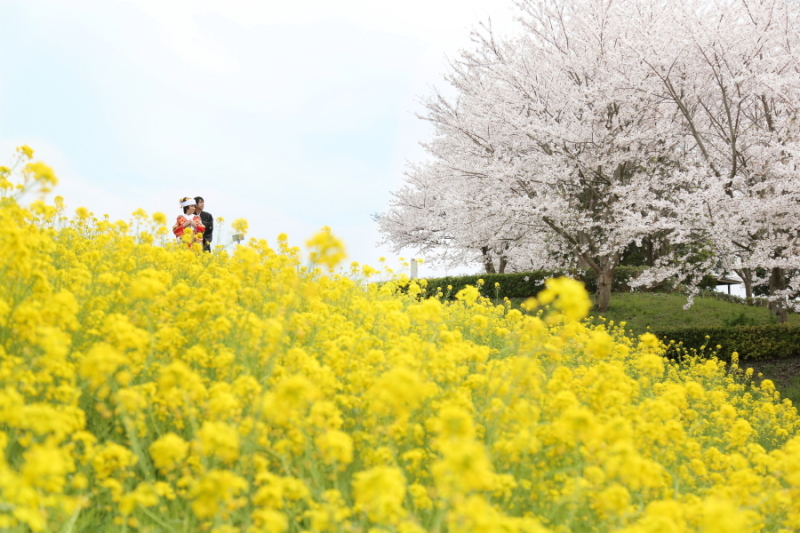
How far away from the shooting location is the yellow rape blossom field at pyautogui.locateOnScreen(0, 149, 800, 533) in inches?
87.8

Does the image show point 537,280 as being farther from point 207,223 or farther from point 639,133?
point 207,223

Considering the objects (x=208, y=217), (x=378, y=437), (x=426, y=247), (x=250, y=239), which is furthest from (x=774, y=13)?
(x=426, y=247)

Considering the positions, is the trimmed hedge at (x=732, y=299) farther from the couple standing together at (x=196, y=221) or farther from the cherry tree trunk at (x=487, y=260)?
the couple standing together at (x=196, y=221)

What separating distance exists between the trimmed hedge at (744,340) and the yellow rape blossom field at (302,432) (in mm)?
7230

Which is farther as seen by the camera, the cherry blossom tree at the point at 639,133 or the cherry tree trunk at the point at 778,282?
the cherry tree trunk at the point at 778,282

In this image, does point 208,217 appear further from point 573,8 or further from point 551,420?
point 551,420

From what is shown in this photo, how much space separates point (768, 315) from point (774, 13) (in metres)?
6.56

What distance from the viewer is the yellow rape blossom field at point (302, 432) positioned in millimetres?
2230

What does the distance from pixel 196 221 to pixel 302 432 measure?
374 inches

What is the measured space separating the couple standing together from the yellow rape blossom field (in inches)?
257

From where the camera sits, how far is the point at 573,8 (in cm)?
1461

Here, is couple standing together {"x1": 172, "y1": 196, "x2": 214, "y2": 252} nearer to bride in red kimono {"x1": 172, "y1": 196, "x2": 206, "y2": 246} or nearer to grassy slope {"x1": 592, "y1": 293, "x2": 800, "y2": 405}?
bride in red kimono {"x1": 172, "y1": 196, "x2": 206, "y2": 246}

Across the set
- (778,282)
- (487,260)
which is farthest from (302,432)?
(487,260)

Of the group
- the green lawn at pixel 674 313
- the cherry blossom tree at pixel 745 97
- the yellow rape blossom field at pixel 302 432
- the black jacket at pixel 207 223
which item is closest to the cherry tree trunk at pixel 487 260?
the green lawn at pixel 674 313
